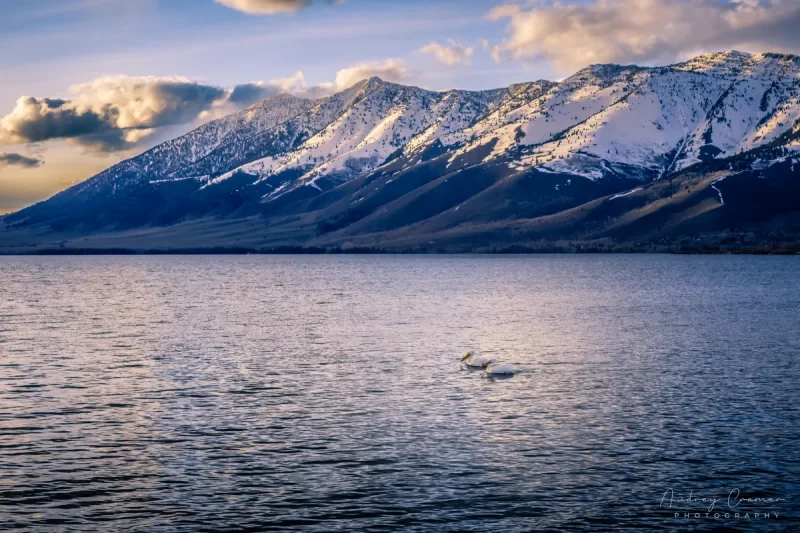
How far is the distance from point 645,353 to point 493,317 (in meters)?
38.9

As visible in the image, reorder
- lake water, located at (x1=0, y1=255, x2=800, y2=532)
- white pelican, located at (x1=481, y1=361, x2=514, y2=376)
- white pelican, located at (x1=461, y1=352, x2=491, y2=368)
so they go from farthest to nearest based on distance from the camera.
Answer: white pelican, located at (x1=461, y1=352, x2=491, y2=368) < white pelican, located at (x1=481, y1=361, x2=514, y2=376) < lake water, located at (x1=0, y1=255, x2=800, y2=532)

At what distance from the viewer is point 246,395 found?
5653 cm

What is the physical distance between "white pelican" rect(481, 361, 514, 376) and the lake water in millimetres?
1202

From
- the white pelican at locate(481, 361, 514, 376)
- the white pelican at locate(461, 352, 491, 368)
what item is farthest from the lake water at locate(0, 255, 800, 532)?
the white pelican at locate(461, 352, 491, 368)

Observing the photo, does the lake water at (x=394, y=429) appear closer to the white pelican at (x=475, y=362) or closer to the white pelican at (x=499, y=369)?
the white pelican at (x=499, y=369)

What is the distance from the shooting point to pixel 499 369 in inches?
2516

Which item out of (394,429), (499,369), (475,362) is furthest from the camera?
(475,362)

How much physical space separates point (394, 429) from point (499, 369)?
19.1 meters

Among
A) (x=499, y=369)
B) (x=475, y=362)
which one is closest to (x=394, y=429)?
(x=499, y=369)

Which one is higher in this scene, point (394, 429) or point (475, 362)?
point (475, 362)

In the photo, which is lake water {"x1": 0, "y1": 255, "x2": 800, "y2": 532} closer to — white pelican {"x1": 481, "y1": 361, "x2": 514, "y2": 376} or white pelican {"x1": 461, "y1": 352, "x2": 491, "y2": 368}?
white pelican {"x1": 481, "y1": 361, "x2": 514, "y2": 376}

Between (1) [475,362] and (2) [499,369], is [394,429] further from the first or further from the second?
(1) [475,362]

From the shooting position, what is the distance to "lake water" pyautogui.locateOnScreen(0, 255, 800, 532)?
1320 inches

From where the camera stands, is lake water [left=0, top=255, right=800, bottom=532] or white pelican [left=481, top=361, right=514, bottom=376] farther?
white pelican [left=481, top=361, right=514, bottom=376]
